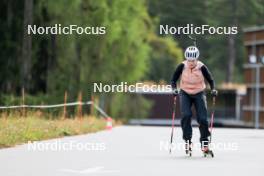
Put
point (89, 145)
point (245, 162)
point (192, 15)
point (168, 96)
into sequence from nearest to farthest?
point (245, 162)
point (89, 145)
point (168, 96)
point (192, 15)

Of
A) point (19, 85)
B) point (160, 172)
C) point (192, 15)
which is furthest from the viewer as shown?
point (192, 15)

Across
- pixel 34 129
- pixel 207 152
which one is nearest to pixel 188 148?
pixel 207 152

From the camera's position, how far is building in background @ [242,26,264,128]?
6894cm

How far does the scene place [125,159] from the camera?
16906mm

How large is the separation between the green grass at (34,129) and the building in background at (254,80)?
131ft

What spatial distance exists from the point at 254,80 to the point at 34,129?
162 ft

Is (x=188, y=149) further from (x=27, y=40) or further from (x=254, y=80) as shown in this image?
(x=254, y=80)

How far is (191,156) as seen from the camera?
1789 centimetres

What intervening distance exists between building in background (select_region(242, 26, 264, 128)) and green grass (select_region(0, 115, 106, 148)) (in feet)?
131

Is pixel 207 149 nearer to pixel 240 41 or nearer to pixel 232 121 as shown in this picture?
pixel 232 121

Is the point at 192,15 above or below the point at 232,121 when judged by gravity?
above

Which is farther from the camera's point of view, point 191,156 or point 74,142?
point 74,142

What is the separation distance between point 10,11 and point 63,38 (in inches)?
134

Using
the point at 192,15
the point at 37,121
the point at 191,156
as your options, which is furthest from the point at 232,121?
the point at 191,156
